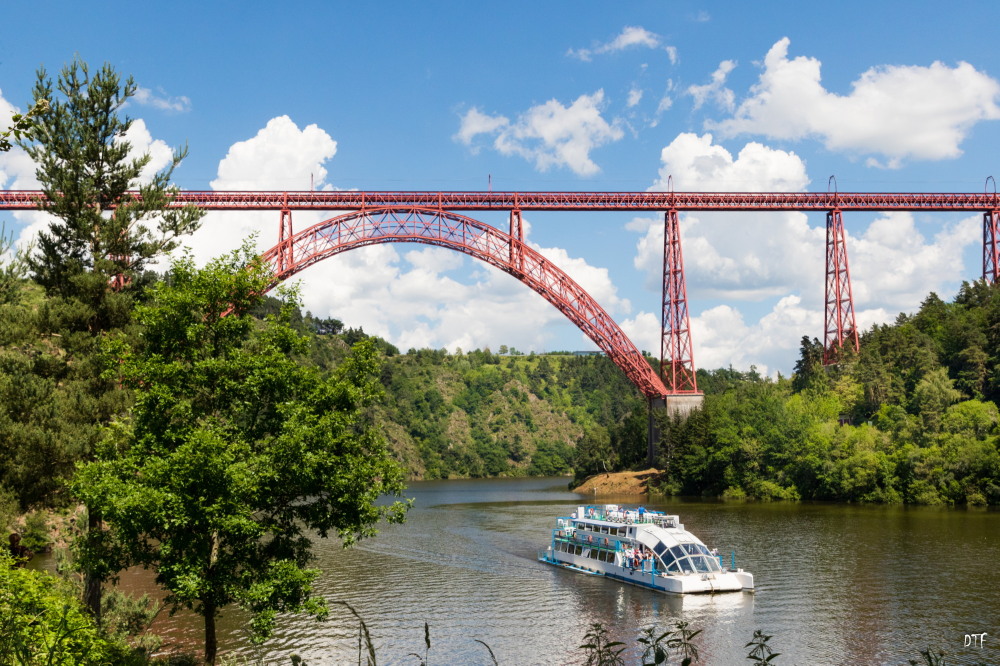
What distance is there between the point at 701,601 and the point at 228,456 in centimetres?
1791

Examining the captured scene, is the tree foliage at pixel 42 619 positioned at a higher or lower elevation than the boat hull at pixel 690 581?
higher

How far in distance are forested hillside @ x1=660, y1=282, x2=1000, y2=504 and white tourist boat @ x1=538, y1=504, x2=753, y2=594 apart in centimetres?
2652

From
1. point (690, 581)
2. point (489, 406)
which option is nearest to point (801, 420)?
point (690, 581)

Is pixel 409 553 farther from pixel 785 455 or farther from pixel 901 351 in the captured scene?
pixel 901 351

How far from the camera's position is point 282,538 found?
16531 millimetres

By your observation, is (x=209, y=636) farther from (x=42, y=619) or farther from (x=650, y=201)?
(x=650, y=201)

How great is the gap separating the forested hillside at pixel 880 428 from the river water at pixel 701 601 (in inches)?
288

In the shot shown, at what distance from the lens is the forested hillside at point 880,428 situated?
52.5 m

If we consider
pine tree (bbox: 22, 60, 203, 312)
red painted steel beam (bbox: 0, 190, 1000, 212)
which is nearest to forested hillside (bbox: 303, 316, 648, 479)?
red painted steel beam (bbox: 0, 190, 1000, 212)

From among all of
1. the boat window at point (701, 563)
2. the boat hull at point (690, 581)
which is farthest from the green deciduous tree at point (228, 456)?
the boat window at point (701, 563)

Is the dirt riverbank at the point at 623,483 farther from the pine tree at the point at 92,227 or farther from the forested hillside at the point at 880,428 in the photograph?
the pine tree at the point at 92,227

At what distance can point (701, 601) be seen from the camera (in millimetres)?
27234

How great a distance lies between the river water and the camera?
2197 centimetres

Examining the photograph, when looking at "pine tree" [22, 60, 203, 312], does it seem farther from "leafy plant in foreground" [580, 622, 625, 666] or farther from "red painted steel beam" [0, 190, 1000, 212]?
"red painted steel beam" [0, 190, 1000, 212]
